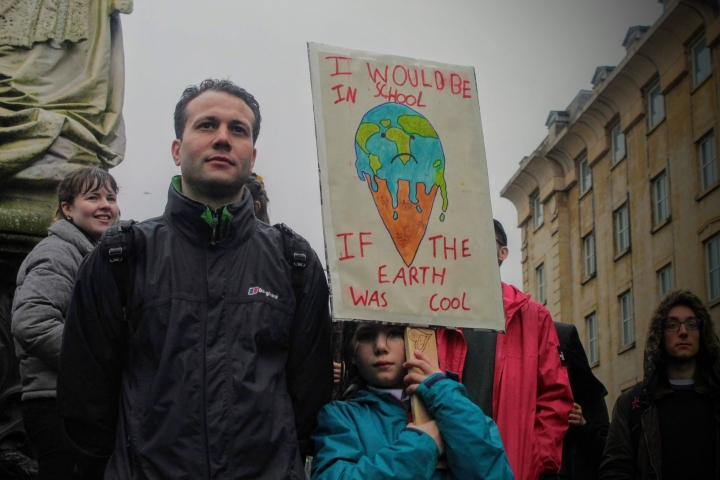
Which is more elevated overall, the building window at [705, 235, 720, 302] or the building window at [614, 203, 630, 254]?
the building window at [614, 203, 630, 254]

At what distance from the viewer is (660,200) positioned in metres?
30.8

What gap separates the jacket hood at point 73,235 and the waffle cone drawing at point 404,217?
1.45 metres

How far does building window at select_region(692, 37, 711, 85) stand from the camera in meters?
27.8

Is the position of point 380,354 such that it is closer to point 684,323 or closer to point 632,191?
point 684,323

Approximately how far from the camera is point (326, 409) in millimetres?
3543

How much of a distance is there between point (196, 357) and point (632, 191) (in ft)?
101

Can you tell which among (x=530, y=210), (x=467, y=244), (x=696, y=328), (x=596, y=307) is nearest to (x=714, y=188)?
(x=596, y=307)

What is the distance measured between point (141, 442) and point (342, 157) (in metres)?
1.35

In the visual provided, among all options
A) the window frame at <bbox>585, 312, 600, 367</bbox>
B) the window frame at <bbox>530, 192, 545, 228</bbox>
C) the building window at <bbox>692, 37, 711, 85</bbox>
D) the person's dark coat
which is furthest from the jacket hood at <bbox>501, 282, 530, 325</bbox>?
the window frame at <bbox>530, 192, 545, 228</bbox>

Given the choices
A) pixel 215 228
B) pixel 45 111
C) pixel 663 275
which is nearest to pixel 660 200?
pixel 663 275

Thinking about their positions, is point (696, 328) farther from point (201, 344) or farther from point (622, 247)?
point (622, 247)

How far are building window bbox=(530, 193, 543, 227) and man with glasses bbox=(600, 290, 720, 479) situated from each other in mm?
35795

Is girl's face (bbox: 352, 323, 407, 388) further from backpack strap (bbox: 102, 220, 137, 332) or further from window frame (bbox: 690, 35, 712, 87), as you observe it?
window frame (bbox: 690, 35, 712, 87)

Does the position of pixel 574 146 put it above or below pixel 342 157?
above
